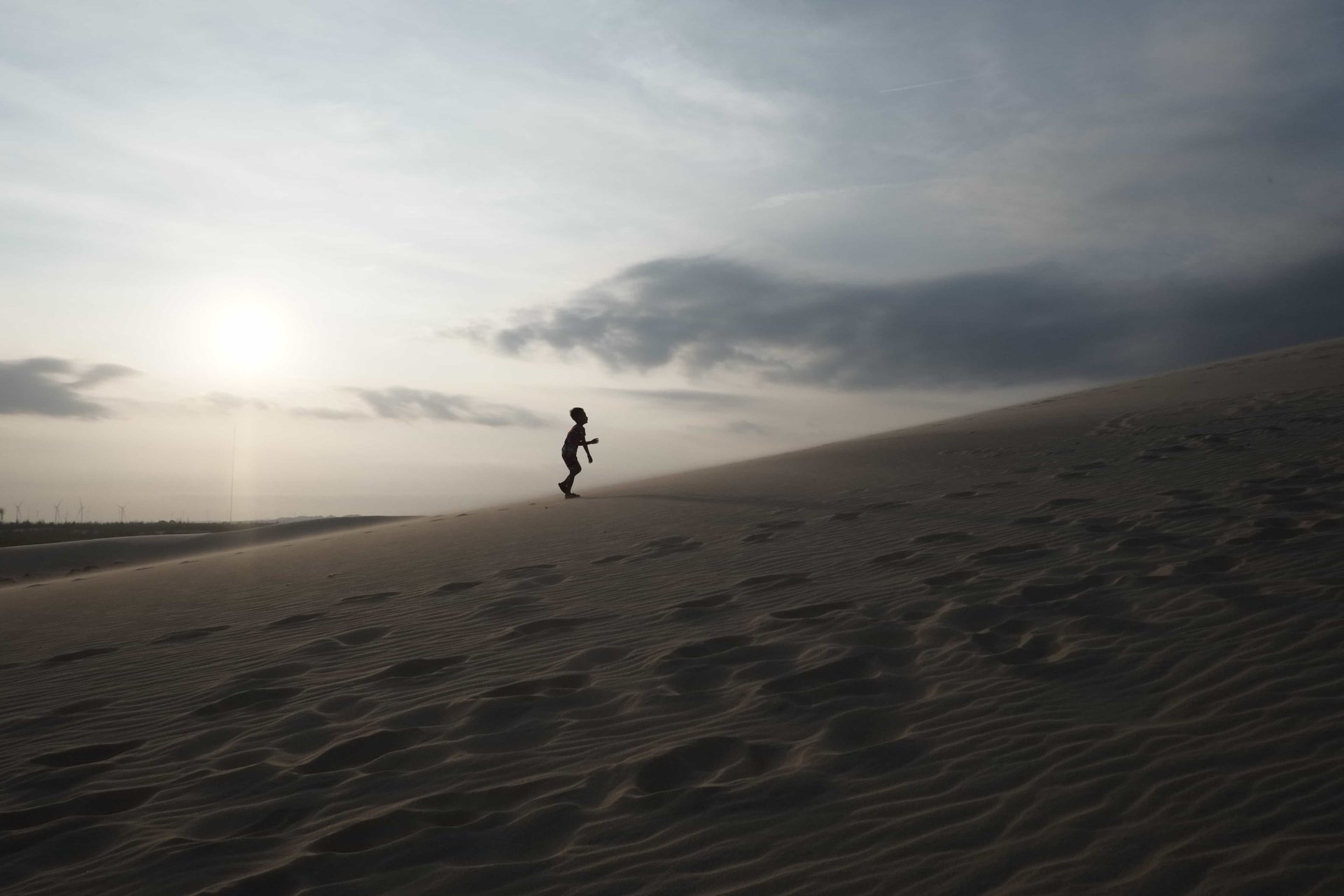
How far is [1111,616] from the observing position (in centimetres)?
569

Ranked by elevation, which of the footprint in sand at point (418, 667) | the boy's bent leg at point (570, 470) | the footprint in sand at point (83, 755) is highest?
the boy's bent leg at point (570, 470)

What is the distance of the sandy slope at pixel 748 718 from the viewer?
130 inches

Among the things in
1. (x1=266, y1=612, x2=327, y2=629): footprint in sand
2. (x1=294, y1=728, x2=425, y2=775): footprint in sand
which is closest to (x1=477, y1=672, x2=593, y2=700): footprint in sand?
(x1=294, y1=728, x2=425, y2=775): footprint in sand

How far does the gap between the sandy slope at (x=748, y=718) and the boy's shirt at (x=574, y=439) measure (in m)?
6.20

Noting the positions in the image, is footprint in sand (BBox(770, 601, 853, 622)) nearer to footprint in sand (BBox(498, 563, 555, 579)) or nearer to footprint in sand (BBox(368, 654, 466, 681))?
Result: footprint in sand (BBox(368, 654, 466, 681))

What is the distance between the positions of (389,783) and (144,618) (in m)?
6.47

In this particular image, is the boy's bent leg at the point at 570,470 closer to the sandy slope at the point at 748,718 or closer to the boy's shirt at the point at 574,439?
the boy's shirt at the point at 574,439

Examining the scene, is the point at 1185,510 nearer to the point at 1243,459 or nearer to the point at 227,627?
the point at 1243,459

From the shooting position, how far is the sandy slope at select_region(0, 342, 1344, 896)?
3.30 m

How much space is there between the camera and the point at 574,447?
16406 mm

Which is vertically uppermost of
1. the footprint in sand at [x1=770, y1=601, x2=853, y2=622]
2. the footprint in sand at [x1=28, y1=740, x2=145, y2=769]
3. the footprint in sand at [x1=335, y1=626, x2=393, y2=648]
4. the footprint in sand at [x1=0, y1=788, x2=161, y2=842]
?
the footprint in sand at [x1=770, y1=601, x2=853, y2=622]

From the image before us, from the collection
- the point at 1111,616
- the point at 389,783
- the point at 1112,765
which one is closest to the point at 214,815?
the point at 389,783

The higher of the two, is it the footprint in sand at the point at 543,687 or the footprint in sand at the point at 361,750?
the footprint in sand at the point at 543,687

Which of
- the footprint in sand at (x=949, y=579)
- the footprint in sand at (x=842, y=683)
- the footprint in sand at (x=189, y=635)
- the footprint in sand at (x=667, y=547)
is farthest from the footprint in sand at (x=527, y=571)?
the footprint in sand at (x=842, y=683)
